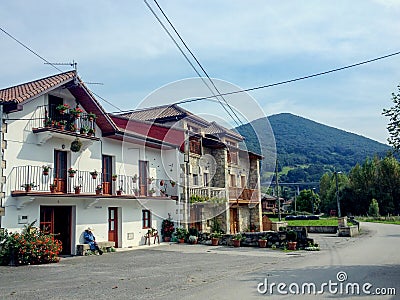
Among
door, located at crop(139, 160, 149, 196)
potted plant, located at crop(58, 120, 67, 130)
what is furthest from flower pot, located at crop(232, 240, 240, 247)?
potted plant, located at crop(58, 120, 67, 130)

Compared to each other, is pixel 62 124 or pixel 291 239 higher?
pixel 62 124

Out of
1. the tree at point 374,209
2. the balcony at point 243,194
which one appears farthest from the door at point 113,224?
the tree at point 374,209

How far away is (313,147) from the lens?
142m

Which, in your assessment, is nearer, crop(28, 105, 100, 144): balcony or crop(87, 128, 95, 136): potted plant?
crop(28, 105, 100, 144): balcony

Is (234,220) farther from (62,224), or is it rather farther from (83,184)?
(62,224)

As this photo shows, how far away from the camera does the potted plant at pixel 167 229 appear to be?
2494cm

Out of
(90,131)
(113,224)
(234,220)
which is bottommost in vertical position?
(234,220)

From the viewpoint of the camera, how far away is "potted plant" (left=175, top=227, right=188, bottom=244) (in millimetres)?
24750

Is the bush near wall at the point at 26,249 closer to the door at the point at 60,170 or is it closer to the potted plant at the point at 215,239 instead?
the door at the point at 60,170

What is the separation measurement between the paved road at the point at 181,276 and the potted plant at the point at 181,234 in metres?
7.38

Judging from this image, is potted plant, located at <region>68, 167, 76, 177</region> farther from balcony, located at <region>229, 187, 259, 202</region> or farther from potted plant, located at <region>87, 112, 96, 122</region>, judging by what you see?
balcony, located at <region>229, 187, 259, 202</region>

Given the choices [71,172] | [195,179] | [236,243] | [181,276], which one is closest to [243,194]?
[195,179]

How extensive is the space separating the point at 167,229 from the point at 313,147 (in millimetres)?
123672

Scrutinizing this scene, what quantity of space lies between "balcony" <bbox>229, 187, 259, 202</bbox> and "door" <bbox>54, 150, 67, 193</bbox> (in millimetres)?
15106
